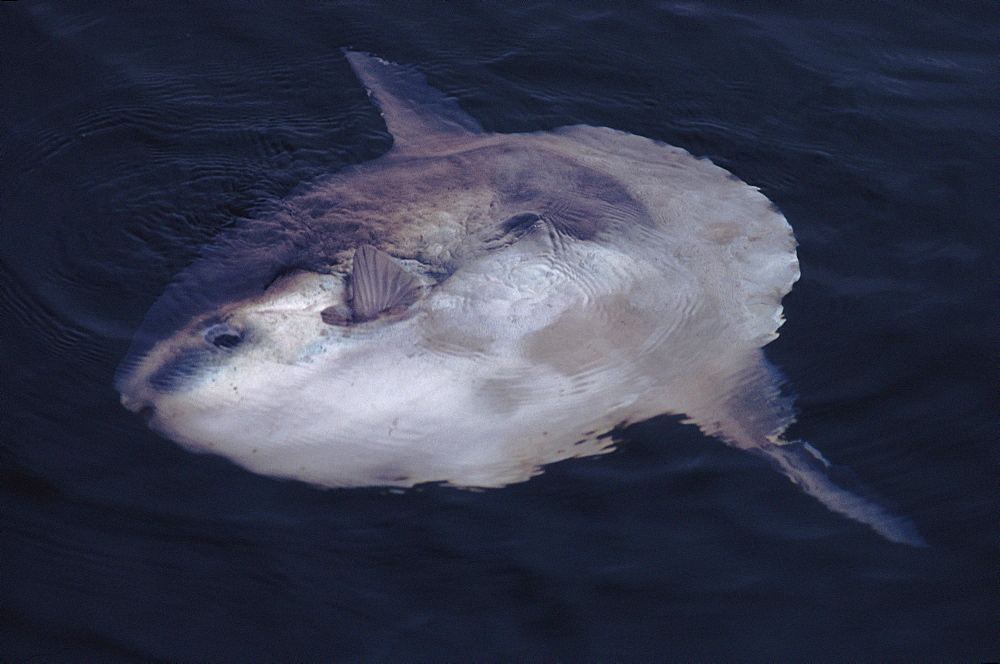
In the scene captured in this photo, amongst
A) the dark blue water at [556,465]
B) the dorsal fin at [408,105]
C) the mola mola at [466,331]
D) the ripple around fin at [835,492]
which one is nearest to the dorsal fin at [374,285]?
the mola mola at [466,331]

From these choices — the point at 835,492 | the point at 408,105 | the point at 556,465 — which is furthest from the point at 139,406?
the point at 835,492

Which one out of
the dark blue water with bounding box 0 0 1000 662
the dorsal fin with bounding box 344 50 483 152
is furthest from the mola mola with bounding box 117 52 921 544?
the dorsal fin with bounding box 344 50 483 152

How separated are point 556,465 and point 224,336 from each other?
1.37 metres

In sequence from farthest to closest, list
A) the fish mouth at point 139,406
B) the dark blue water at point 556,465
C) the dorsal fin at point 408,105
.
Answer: the dorsal fin at point 408,105, the fish mouth at point 139,406, the dark blue water at point 556,465

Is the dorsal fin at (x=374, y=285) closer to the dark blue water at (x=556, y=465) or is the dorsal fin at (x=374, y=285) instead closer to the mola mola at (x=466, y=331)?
the mola mola at (x=466, y=331)

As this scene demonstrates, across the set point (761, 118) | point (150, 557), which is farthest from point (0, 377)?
point (761, 118)

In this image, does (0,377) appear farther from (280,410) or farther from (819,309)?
(819,309)

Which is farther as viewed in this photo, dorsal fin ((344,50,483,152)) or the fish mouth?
dorsal fin ((344,50,483,152))

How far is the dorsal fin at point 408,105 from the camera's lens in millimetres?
4641

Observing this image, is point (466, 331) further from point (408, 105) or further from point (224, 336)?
point (408, 105)

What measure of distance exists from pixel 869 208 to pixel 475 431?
279 centimetres

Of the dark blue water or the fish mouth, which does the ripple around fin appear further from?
the fish mouth

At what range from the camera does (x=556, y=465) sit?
3439 mm

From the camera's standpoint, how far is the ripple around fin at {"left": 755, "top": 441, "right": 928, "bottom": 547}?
322 cm
